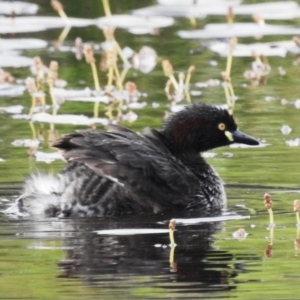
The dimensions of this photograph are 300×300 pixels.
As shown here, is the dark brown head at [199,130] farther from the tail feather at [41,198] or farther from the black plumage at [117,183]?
the tail feather at [41,198]

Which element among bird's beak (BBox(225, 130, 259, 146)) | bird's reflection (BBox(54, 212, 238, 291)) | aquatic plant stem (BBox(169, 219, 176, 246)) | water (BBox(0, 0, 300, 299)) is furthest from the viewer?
bird's beak (BBox(225, 130, 259, 146))

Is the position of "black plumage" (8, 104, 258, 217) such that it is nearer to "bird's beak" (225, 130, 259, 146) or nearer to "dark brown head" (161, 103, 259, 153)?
"dark brown head" (161, 103, 259, 153)

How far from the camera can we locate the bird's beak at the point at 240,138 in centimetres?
1096

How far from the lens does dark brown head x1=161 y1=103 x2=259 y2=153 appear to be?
35.2 feet

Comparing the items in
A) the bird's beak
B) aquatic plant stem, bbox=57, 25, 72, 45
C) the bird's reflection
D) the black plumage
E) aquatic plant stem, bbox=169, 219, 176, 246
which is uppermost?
aquatic plant stem, bbox=57, 25, 72, 45

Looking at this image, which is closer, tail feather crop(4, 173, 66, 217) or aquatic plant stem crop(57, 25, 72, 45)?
tail feather crop(4, 173, 66, 217)

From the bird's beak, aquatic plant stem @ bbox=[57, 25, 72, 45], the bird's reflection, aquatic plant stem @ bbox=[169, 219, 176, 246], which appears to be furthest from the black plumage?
aquatic plant stem @ bbox=[57, 25, 72, 45]

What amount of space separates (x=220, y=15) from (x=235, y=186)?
1048 cm

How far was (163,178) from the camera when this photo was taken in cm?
994

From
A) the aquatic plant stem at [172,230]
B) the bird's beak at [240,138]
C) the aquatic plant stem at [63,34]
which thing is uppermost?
the aquatic plant stem at [63,34]

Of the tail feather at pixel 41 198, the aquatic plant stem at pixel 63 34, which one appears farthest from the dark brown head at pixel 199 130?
the aquatic plant stem at pixel 63 34

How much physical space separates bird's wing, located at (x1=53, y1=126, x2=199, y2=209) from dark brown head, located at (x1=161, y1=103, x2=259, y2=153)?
619 millimetres

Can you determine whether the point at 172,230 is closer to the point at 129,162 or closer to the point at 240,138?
the point at 129,162

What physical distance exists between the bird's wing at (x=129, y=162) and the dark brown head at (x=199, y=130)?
A: 2.03ft
